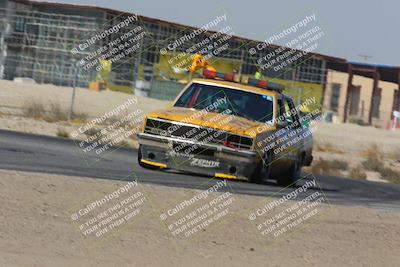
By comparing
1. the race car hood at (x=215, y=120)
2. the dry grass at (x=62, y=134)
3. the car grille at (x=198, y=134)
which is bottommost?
the dry grass at (x=62, y=134)

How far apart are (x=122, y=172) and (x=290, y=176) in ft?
10.5

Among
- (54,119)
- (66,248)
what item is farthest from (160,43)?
(66,248)

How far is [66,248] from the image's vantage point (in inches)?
308

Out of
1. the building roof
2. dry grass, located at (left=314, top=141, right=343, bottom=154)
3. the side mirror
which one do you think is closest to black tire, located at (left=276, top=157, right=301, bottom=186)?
the side mirror

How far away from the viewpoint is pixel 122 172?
1473cm

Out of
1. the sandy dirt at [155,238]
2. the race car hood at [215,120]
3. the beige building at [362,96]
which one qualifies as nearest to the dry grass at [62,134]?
the race car hood at [215,120]

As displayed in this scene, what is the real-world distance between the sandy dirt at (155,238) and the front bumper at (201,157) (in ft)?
6.15

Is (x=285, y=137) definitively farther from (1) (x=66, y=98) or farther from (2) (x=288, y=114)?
(1) (x=66, y=98)

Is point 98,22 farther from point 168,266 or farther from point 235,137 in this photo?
point 168,266

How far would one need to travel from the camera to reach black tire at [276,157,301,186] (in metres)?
16.3

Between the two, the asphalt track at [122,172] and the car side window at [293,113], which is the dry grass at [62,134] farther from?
the car side window at [293,113]

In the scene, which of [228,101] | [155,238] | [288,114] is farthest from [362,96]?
[155,238]

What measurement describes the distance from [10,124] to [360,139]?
26.7 meters

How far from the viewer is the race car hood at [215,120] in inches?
562
